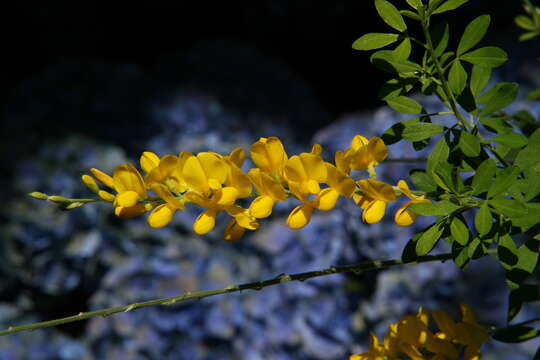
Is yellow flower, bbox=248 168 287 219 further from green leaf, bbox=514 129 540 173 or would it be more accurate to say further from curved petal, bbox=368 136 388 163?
green leaf, bbox=514 129 540 173

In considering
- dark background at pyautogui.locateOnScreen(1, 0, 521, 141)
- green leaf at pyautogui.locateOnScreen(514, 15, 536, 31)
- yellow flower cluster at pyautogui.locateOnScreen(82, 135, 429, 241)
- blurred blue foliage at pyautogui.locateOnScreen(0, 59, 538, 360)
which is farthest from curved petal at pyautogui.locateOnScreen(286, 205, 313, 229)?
dark background at pyautogui.locateOnScreen(1, 0, 521, 141)

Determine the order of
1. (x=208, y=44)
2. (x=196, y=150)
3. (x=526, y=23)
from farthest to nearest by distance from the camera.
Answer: (x=208, y=44)
(x=196, y=150)
(x=526, y=23)

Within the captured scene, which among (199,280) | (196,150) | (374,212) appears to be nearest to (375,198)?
(374,212)

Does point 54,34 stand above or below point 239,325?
above

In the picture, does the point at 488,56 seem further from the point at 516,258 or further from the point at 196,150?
the point at 196,150

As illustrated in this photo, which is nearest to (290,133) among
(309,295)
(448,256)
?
(309,295)

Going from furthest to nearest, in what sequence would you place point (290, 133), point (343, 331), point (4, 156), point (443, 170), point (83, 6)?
point (83, 6) < point (290, 133) < point (4, 156) < point (343, 331) < point (443, 170)

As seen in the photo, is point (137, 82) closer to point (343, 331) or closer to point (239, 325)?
point (239, 325)
